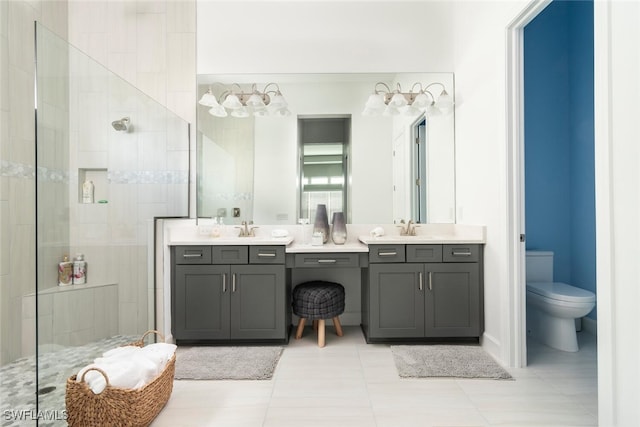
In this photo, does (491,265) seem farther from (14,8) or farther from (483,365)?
(14,8)

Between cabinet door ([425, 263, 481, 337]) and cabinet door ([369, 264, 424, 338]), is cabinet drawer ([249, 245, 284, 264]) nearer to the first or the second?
cabinet door ([369, 264, 424, 338])

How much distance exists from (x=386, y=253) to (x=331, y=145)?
3.62 ft

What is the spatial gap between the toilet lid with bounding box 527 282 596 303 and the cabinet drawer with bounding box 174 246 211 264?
8.38ft

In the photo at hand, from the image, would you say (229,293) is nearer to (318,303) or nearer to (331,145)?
(318,303)

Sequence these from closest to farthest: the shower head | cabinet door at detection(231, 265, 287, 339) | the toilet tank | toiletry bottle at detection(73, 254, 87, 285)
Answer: toiletry bottle at detection(73, 254, 87, 285), the shower head, cabinet door at detection(231, 265, 287, 339), the toilet tank

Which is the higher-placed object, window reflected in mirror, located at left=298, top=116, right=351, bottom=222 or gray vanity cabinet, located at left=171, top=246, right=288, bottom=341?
window reflected in mirror, located at left=298, top=116, right=351, bottom=222

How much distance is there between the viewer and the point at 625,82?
1271mm

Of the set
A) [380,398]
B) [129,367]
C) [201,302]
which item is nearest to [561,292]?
[380,398]

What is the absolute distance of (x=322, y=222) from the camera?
2.78 meters

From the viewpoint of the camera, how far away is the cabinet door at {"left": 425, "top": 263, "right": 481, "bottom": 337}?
248 centimetres

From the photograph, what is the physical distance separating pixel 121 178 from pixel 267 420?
168 centimetres

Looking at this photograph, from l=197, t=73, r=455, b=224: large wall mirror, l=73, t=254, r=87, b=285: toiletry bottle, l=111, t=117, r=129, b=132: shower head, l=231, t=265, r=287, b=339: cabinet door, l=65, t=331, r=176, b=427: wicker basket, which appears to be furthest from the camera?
l=197, t=73, r=455, b=224: large wall mirror

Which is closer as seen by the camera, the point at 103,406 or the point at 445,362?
the point at 103,406

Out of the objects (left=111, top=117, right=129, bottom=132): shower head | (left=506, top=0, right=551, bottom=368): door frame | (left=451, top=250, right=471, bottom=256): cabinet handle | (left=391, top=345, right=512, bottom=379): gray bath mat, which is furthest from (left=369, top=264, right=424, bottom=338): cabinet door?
(left=111, top=117, right=129, bottom=132): shower head
